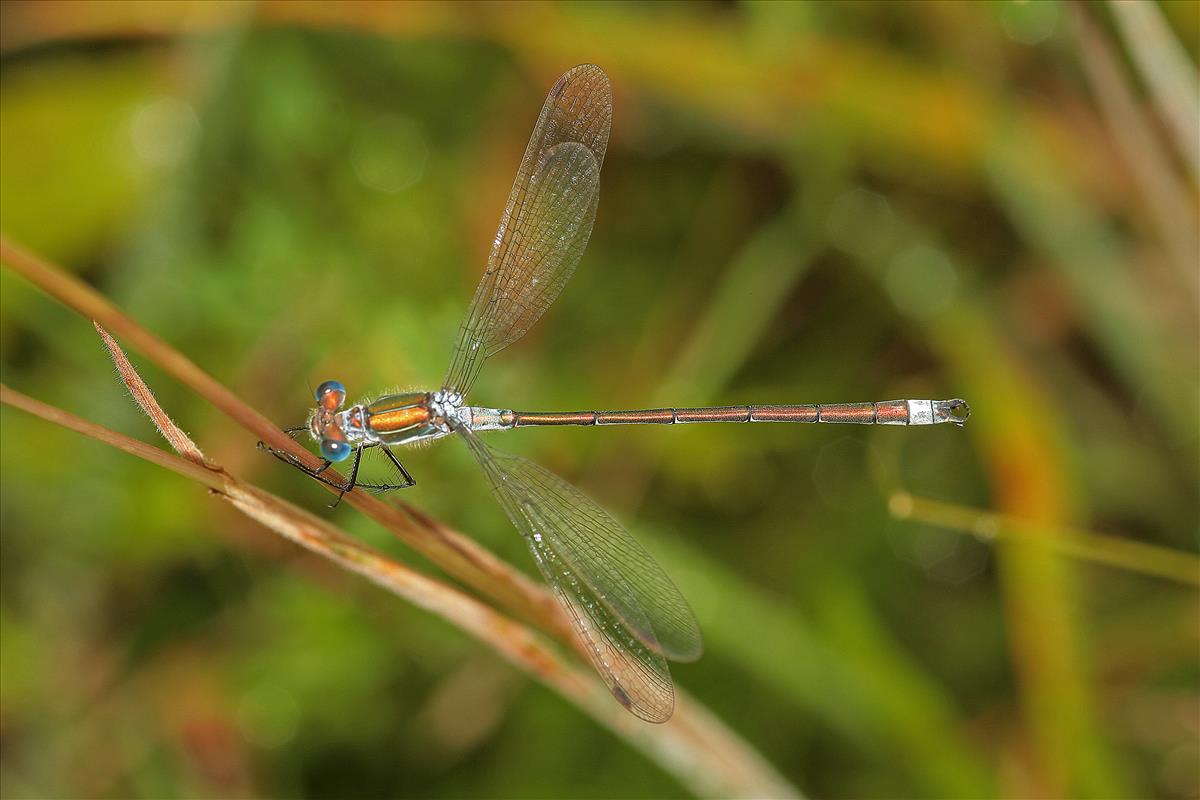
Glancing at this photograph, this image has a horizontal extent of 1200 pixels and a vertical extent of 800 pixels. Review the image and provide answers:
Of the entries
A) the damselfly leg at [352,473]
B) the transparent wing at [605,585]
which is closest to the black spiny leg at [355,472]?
the damselfly leg at [352,473]

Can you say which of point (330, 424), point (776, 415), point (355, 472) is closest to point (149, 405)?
point (355, 472)

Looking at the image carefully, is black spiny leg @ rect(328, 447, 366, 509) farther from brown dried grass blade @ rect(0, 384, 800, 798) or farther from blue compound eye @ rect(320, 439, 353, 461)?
brown dried grass blade @ rect(0, 384, 800, 798)

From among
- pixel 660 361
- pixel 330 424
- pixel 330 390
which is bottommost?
pixel 330 424

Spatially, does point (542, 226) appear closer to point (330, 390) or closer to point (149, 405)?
point (330, 390)

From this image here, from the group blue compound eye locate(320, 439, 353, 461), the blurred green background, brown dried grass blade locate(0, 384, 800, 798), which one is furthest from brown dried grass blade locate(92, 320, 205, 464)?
the blurred green background

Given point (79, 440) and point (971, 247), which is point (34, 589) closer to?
point (79, 440)

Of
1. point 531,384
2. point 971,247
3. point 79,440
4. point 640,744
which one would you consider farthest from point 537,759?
point 971,247
